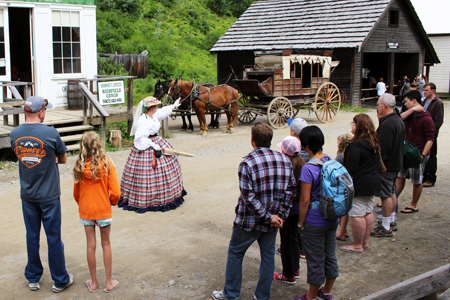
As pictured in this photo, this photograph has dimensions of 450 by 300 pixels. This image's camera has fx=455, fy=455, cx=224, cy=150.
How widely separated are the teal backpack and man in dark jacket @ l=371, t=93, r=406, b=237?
6.10 ft

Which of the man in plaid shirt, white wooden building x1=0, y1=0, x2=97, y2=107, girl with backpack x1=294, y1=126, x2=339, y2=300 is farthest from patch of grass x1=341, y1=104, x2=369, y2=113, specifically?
the man in plaid shirt

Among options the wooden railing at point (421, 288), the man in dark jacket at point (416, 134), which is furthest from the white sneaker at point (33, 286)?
the man in dark jacket at point (416, 134)

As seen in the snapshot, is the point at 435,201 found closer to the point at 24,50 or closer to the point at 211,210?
the point at 211,210

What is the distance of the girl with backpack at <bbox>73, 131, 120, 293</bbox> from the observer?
425 centimetres

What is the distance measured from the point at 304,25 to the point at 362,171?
727 inches

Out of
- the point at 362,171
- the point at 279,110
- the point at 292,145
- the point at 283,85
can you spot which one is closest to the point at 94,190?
the point at 292,145

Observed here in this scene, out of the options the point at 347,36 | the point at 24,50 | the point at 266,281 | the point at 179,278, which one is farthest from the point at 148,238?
the point at 347,36

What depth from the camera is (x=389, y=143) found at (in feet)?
18.4

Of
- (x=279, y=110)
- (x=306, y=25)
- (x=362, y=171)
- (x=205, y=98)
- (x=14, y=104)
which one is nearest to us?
(x=362, y=171)

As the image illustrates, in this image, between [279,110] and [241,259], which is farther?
[279,110]

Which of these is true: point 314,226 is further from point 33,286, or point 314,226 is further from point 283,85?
point 283,85

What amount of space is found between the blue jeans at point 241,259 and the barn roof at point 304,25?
16612 mm

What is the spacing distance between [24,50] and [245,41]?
1196 cm

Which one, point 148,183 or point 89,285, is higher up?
point 148,183
